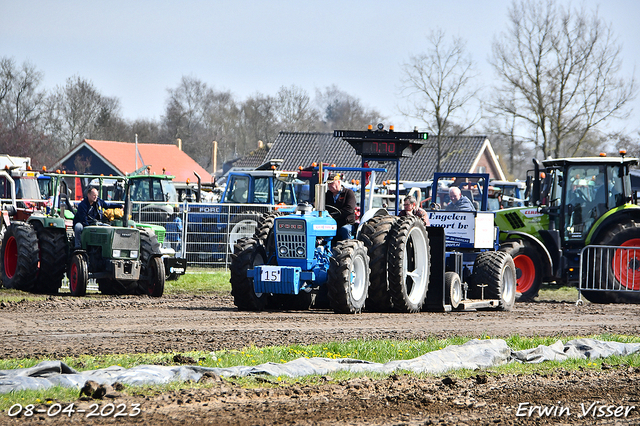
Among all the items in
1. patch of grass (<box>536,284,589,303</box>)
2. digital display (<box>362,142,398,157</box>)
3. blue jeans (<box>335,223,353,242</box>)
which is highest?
digital display (<box>362,142,398,157</box>)

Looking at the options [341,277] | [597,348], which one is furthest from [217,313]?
[597,348]

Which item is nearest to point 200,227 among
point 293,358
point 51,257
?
point 51,257

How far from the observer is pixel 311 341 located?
8734 millimetres

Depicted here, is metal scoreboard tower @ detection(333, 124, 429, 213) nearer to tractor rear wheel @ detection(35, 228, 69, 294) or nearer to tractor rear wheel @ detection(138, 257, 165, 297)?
tractor rear wheel @ detection(138, 257, 165, 297)

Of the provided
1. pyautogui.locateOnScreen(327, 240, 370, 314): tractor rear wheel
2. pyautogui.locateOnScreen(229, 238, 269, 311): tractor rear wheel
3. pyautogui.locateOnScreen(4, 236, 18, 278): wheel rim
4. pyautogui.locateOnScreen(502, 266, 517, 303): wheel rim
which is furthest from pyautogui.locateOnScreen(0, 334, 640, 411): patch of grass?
pyautogui.locateOnScreen(4, 236, 18, 278): wheel rim

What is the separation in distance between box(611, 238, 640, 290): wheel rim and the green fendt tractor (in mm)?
18

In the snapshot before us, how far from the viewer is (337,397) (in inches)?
233

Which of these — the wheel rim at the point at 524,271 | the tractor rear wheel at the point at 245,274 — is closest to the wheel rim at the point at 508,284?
the wheel rim at the point at 524,271

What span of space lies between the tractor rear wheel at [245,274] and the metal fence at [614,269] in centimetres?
680

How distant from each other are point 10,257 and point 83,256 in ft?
7.28

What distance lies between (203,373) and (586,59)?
2852cm

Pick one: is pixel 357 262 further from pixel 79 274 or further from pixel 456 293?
pixel 79 274

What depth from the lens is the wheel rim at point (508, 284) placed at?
13867 millimetres

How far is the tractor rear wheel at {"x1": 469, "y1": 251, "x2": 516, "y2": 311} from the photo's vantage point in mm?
13516
